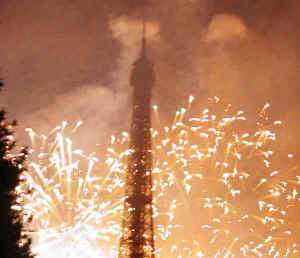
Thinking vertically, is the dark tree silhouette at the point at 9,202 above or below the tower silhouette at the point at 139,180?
below

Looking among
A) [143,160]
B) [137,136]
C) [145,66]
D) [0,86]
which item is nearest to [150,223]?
[143,160]

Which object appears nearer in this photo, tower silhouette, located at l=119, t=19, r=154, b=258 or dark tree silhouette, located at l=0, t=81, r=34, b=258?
dark tree silhouette, located at l=0, t=81, r=34, b=258

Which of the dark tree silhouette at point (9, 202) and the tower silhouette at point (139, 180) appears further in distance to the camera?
the tower silhouette at point (139, 180)

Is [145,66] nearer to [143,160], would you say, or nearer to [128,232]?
[143,160]

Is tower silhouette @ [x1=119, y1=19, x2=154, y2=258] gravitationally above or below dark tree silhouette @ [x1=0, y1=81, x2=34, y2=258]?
above
